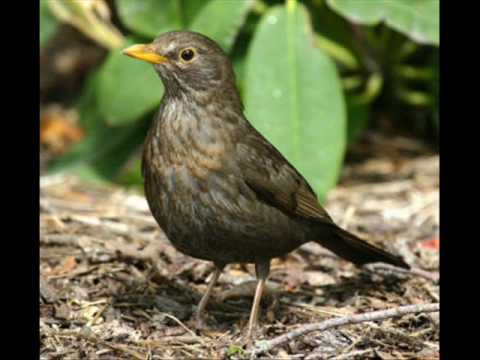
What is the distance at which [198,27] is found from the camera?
279 inches

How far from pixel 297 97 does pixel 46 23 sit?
2509 mm

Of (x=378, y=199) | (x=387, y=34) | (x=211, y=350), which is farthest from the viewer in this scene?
(x=387, y=34)

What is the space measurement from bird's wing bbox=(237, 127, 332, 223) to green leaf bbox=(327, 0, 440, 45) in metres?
1.71

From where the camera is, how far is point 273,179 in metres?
5.54

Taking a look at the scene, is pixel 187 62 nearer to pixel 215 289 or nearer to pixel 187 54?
pixel 187 54

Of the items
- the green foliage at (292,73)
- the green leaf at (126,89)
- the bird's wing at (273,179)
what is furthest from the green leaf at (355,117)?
the bird's wing at (273,179)

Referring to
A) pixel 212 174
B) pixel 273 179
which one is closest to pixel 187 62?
pixel 212 174

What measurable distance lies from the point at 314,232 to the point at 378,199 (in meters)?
2.04

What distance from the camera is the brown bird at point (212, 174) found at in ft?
17.0

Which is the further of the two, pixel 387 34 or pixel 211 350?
pixel 387 34

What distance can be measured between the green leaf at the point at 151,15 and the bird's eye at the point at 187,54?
2155 mm

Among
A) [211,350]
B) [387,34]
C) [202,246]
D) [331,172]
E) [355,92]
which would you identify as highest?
[387,34]

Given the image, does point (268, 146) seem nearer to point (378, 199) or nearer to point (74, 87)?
point (378, 199)

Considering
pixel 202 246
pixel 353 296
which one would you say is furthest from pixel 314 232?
pixel 202 246
